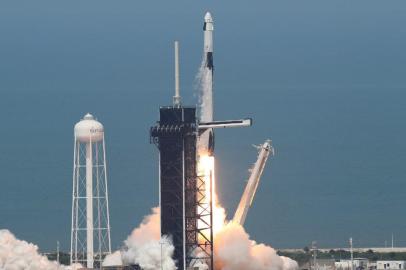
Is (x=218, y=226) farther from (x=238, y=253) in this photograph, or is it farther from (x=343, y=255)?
(x=343, y=255)

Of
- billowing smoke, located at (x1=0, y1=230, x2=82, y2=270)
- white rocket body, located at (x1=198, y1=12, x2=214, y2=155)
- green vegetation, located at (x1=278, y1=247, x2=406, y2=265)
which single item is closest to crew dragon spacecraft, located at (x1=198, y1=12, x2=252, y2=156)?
white rocket body, located at (x1=198, y1=12, x2=214, y2=155)

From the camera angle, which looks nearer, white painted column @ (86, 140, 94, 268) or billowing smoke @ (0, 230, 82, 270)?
billowing smoke @ (0, 230, 82, 270)

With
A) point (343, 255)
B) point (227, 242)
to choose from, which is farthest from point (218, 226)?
point (343, 255)

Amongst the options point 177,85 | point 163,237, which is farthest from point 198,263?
point 177,85

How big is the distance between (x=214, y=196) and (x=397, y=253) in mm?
43878

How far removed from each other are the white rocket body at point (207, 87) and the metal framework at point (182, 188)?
1.88 metres

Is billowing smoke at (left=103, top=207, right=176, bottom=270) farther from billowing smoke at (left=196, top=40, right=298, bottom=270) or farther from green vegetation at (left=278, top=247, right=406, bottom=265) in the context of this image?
green vegetation at (left=278, top=247, right=406, bottom=265)

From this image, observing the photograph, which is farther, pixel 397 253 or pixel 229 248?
pixel 397 253

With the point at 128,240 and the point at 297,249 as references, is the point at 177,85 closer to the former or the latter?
the point at 128,240

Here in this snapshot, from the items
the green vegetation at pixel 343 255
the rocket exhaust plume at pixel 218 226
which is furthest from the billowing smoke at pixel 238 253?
the green vegetation at pixel 343 255

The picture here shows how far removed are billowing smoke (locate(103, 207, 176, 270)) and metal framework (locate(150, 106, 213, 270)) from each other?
30.0 inches

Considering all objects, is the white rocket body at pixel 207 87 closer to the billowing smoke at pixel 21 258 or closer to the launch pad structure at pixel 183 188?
the launch pad structure at pixel 183 188

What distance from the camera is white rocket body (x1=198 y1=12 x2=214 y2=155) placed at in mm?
105062

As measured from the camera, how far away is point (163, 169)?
4035 inches
